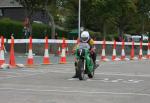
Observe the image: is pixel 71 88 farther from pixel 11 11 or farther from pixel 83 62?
pixel 11 11

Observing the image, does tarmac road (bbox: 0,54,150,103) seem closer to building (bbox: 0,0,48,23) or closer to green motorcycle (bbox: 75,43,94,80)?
green motorcycle (bbox: 75,43,94,80)

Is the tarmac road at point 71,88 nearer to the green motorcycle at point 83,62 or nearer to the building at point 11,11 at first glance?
the green motorcycle at point 83,62

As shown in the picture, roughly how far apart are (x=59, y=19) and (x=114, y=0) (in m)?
24.8

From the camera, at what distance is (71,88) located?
14281 millimetres

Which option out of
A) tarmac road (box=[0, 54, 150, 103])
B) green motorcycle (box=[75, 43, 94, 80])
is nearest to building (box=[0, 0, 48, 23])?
tarmac road (box=[0, 54, 150, 103])

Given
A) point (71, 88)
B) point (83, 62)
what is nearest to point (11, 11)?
point (83, 62)

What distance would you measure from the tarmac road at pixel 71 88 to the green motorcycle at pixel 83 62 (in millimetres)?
300

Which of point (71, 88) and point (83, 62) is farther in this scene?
point (83, 62)

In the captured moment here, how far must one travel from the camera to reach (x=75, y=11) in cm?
5506

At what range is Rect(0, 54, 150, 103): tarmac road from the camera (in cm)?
1196

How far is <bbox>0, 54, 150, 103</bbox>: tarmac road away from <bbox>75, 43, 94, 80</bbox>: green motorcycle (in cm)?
30

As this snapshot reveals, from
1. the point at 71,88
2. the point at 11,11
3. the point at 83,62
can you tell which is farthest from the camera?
the point at 11,11

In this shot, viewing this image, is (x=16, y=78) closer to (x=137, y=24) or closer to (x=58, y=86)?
(x=58, y=86)

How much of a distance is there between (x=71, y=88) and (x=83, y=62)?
309 cm
